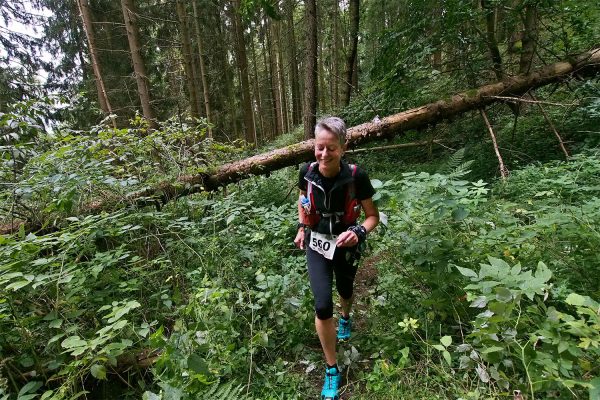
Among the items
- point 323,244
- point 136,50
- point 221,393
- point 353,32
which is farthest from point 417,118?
point 136,50

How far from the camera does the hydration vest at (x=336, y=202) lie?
253 centimetres

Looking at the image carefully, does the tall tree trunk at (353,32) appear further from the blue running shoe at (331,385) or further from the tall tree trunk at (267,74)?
the tall tree trunk at (267,74)

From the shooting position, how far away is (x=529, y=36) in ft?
19.1

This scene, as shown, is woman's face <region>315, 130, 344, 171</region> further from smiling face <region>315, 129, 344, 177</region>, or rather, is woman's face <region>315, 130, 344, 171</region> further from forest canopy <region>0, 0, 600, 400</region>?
forest canopy <region>0, 0, 600, 400</region>

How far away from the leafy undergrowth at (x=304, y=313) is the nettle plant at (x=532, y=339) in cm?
1

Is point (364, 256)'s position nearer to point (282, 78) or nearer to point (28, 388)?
point (28, 388)

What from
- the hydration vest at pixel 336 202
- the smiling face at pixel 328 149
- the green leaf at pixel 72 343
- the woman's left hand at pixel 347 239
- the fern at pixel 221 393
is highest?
the smiling face at pixel 328 149

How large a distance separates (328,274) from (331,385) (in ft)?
2.85

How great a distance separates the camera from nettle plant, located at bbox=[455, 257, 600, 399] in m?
1.62

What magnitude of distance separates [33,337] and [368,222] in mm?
2838

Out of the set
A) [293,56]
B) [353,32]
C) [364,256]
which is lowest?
[364,256]

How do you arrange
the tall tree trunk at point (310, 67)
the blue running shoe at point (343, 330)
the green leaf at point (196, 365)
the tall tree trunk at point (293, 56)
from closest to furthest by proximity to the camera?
1. the green leaf at point (196, 365)
2. the blue running shoe at point (343, 330)
3. the tall tree trunk at point (310, 67)
4. the tall tree trunk at point (293, 56)

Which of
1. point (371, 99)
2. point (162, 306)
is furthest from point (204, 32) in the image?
point (162, 306)

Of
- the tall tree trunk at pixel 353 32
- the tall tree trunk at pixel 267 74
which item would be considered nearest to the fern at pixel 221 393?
the tall tree trunk at pixel 353 32
